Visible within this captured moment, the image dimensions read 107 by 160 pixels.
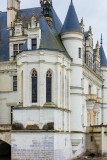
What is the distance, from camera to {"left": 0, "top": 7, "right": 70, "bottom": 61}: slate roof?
41.7 meters

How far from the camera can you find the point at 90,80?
53.1 meters

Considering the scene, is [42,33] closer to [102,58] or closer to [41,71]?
[41,71]

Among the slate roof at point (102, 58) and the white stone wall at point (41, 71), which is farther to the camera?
the slate roof at point (102, 58)

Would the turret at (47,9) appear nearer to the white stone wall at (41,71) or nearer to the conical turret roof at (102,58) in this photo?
the white stone wall at (41,71)

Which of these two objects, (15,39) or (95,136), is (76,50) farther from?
(95,136)

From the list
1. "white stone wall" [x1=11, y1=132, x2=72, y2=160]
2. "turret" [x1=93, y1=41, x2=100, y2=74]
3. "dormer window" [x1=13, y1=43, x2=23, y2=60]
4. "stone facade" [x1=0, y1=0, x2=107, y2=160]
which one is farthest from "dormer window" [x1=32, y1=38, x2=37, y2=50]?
"turret" [x1=93, y1=41, x2=100, y2=74]

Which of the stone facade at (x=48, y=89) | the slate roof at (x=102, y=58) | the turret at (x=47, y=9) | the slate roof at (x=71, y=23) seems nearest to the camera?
the stone facade at (x=48, y=89)

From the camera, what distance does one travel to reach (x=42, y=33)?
41.9m

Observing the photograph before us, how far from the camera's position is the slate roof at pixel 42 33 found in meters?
41.7

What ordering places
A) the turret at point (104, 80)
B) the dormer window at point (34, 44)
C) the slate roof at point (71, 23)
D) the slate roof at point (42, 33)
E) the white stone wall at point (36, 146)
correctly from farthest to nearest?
1. the turret at point (104, 80)
2. the slate roof at point (71, 23)
3. the slate roof at point (42, 33)
4. the dormer window at point (34, 44)
5. the white stone wall at point (36, 146)

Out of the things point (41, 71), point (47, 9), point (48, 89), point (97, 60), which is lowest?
point (48, 89)

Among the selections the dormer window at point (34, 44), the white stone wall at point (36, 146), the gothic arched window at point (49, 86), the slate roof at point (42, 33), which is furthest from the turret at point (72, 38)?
the white stone wall at point (36, 146)

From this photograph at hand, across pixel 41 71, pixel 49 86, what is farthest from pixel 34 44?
pixel 49 86

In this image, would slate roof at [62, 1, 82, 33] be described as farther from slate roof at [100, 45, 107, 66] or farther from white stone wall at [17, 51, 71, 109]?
slate roof at [100, 45, 107, 66]
